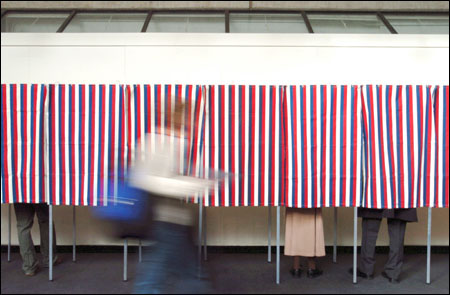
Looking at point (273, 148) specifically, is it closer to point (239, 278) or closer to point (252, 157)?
point (252, 157)

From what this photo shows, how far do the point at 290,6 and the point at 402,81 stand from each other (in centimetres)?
177

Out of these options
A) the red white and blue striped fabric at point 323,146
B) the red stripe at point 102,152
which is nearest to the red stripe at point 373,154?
the red white and blue striped fabric at point 323,146

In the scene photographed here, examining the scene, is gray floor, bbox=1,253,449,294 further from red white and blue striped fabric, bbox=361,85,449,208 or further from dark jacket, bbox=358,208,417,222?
red white and blue striped fabric, bbox=361,85,449,208

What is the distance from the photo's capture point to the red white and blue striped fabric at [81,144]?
3516 mm

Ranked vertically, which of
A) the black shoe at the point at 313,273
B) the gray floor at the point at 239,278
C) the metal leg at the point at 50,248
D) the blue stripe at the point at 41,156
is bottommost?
the gray floor at the point at 239,278

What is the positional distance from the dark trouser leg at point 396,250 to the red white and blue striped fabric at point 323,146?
43cm

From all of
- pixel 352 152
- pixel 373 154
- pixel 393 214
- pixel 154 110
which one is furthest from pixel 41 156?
pixel 393 214

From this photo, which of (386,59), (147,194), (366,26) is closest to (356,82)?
(386,59)

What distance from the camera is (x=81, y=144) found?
3.53 meters

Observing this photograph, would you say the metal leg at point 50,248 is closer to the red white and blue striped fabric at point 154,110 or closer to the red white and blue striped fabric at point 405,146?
the red white and blue striped fabric at point 154,110

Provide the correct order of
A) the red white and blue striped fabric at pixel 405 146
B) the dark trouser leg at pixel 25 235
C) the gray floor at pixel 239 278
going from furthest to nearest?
the dark trouser leg at pixel 25 235, the red white and blue striped fabric at pixel 405 146, the gray floor at pixel 239 278

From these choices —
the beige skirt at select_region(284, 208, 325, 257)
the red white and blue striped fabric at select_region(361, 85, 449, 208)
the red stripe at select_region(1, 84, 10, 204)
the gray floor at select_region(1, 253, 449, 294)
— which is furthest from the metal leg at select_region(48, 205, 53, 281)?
the red white and blue striped fabric at select_region(361, 85, 449, 208)

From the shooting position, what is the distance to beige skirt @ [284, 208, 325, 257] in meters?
3.50

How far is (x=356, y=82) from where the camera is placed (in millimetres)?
4406
